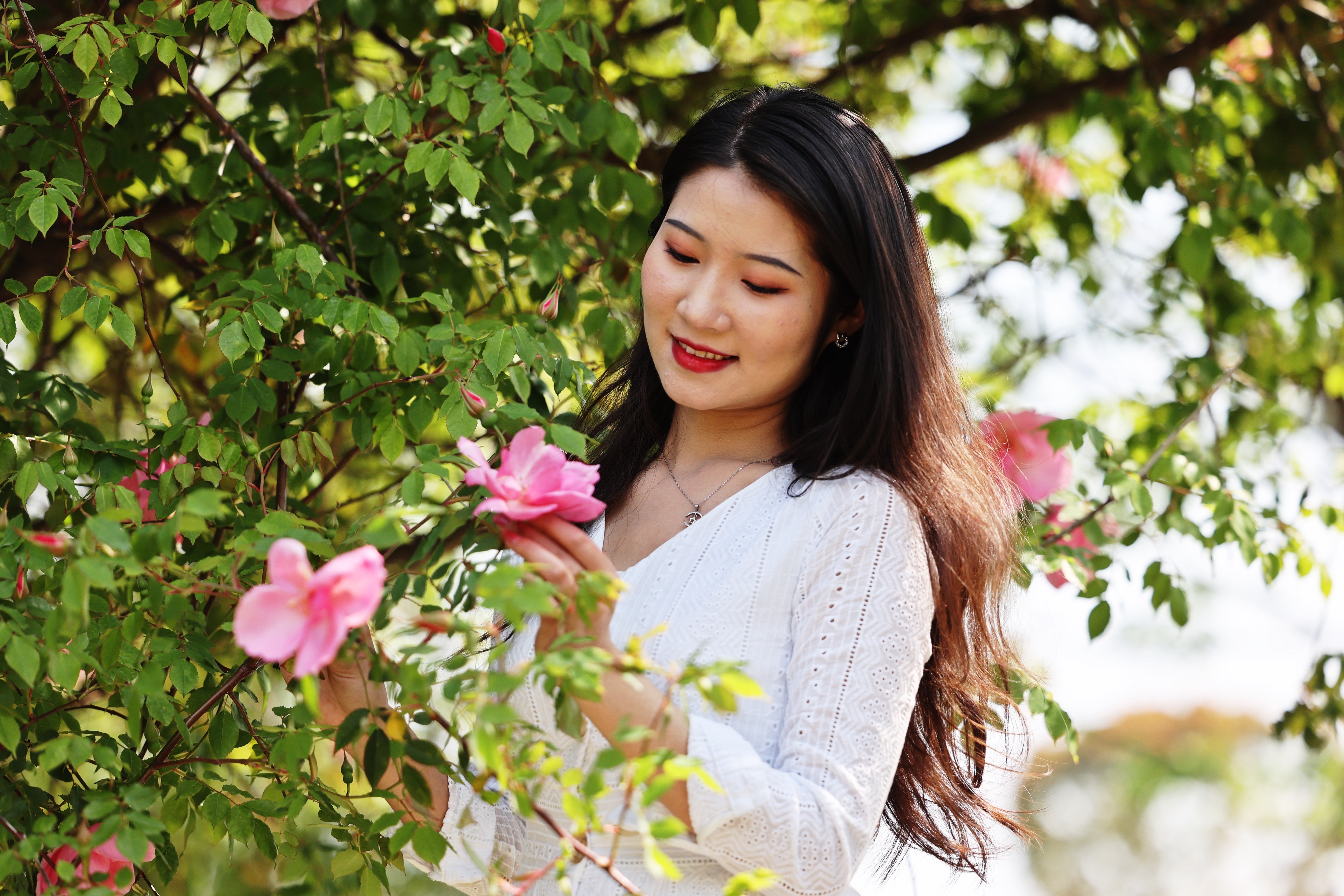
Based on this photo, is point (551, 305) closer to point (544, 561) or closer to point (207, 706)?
point (207, 706)

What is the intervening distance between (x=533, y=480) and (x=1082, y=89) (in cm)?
259

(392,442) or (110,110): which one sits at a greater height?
(110,110)

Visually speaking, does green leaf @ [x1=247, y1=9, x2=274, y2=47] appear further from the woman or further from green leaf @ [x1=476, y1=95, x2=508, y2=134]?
the woman

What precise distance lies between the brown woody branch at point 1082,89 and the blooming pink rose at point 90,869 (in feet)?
7.37

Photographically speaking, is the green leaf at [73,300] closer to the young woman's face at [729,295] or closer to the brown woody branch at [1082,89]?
the young woman's face at [729,295]

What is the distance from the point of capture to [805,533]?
1.48 metres

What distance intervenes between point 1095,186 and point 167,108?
3.24 metres

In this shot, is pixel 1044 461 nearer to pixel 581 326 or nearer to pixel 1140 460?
pixel 1140 460

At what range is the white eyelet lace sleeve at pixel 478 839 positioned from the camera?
158 centimetres

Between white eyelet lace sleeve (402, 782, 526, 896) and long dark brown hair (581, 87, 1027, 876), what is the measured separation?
50 centimetres

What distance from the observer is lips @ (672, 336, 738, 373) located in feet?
5.10

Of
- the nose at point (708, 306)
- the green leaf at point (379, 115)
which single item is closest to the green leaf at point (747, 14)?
the green leaf at point (379, 115)

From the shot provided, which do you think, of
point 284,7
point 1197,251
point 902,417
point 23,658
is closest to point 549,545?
point 23,658

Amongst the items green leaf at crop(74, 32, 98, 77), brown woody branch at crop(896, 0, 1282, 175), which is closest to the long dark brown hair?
green leaf at crop(74, 32, 98, 77)
